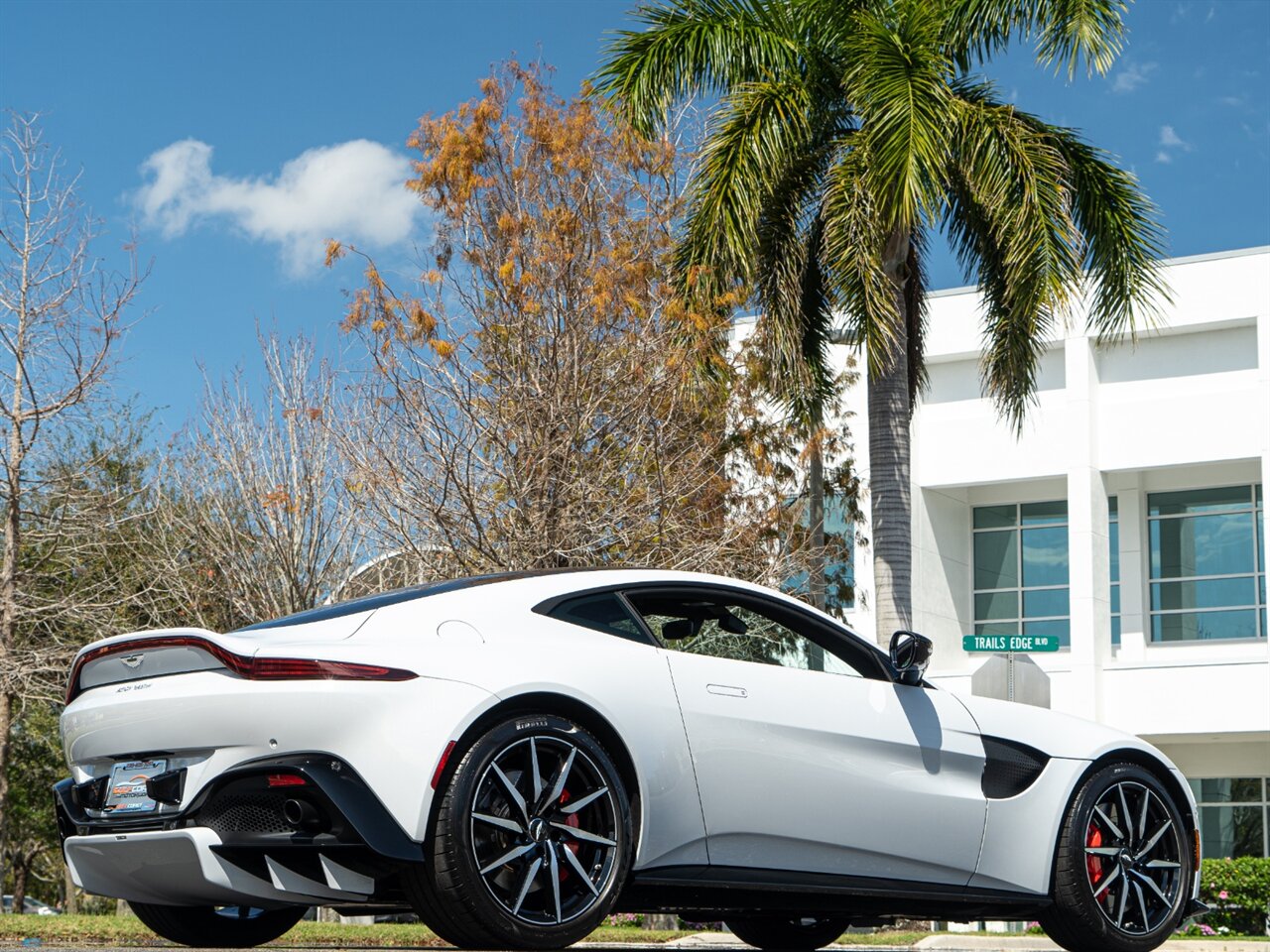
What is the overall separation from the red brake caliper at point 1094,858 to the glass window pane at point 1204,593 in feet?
88.3

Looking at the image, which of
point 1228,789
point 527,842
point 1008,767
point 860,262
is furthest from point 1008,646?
point 1228,789

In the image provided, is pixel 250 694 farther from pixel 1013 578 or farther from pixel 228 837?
pixel 1013 578

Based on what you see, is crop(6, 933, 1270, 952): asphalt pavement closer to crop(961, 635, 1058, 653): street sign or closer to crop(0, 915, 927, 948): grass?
crop(0, 915, 927, 948): grass

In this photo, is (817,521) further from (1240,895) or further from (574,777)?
(574,777)

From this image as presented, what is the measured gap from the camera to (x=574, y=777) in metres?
5.38

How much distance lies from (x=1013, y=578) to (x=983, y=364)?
1645 cm

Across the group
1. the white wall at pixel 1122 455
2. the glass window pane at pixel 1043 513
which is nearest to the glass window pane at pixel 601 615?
the white wall at pixel 1122 455

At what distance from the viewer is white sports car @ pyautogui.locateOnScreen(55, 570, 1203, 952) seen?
5.06 meters

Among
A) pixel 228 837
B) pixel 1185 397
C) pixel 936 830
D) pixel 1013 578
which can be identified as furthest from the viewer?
pixel 1013 578

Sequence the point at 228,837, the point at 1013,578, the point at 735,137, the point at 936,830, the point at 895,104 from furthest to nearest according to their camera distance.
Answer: the point at 1013,578 → the point at 735,137 → the point at 895,104 → the point at 936,830 → the point at 228,837

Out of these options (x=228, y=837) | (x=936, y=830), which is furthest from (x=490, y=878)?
(x=936, y=830)

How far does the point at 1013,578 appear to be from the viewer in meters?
34.6

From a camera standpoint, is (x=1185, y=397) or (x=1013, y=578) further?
(x=1013, y=578)

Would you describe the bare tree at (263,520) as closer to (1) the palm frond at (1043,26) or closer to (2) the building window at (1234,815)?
(1) the palm frond at (1043,26)
